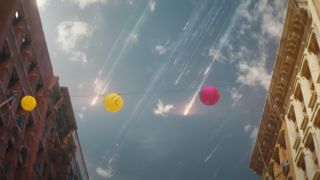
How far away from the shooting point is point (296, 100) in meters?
28.6

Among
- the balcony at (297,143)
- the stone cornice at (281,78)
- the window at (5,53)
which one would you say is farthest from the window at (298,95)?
the window at (5,53)

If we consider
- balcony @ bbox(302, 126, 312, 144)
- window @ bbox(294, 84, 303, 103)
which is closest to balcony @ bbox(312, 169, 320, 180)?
balcony @ bbox(302, 126, 312, 144)

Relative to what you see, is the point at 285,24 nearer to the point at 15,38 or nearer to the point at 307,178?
the point at 307,178

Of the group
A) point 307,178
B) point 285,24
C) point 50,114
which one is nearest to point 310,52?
point 285,24

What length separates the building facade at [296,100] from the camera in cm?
2445

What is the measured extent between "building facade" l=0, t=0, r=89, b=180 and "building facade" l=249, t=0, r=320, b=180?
1672 centimetres

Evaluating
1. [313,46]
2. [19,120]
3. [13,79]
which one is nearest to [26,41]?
[13,79]

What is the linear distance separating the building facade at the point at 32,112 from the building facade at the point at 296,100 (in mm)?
16721

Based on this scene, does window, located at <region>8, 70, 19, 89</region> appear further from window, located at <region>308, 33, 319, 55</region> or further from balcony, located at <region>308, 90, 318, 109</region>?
balcony, located at <region>308, 90, 318, 109</region>

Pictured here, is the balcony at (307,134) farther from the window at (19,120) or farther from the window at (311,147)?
the window at (19,120)

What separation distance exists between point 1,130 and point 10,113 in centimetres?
124

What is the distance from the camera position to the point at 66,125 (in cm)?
3722

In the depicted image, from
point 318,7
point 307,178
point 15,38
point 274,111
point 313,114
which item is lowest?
point 307,178

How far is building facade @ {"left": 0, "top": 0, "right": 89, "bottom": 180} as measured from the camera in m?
25.0
